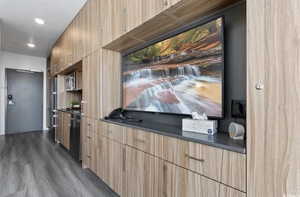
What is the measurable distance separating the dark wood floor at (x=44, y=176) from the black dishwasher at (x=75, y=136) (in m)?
0.14

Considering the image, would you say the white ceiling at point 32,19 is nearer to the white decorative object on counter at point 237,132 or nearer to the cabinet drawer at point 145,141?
the cabinet drawer at point 145,141

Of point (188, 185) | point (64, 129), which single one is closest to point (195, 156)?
point (188, 185)

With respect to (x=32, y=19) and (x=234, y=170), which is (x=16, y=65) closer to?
(x=32, y=19)

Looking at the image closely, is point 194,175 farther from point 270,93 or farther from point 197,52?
point 197,52

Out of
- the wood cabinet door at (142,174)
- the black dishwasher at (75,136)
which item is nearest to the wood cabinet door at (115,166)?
the wood cabinet door at (142,174)

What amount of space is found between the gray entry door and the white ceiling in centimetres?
121

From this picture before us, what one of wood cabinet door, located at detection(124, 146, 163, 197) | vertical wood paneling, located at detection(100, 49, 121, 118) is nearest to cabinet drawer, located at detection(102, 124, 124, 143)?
wood cabinet door, located at detection(124, 146, 163, 197)

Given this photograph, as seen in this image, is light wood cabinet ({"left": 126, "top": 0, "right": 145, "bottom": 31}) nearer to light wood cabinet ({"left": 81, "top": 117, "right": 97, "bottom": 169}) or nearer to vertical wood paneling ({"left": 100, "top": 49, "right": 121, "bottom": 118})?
vertical wood paneling ({"left": 100, "top": 49, "right": 121, "bottom": 118})

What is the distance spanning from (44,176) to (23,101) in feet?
14.6

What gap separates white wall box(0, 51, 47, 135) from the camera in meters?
5.38

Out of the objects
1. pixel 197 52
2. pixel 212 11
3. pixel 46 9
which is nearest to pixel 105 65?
pixel 197 52

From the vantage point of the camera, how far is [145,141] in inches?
58.8

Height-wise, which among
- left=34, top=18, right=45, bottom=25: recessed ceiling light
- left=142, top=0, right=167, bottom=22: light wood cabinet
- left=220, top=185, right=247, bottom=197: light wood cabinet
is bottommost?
left=220, top=185, right=247, bottom=197: light wood cabinet

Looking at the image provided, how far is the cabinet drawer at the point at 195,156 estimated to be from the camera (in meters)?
0.97
